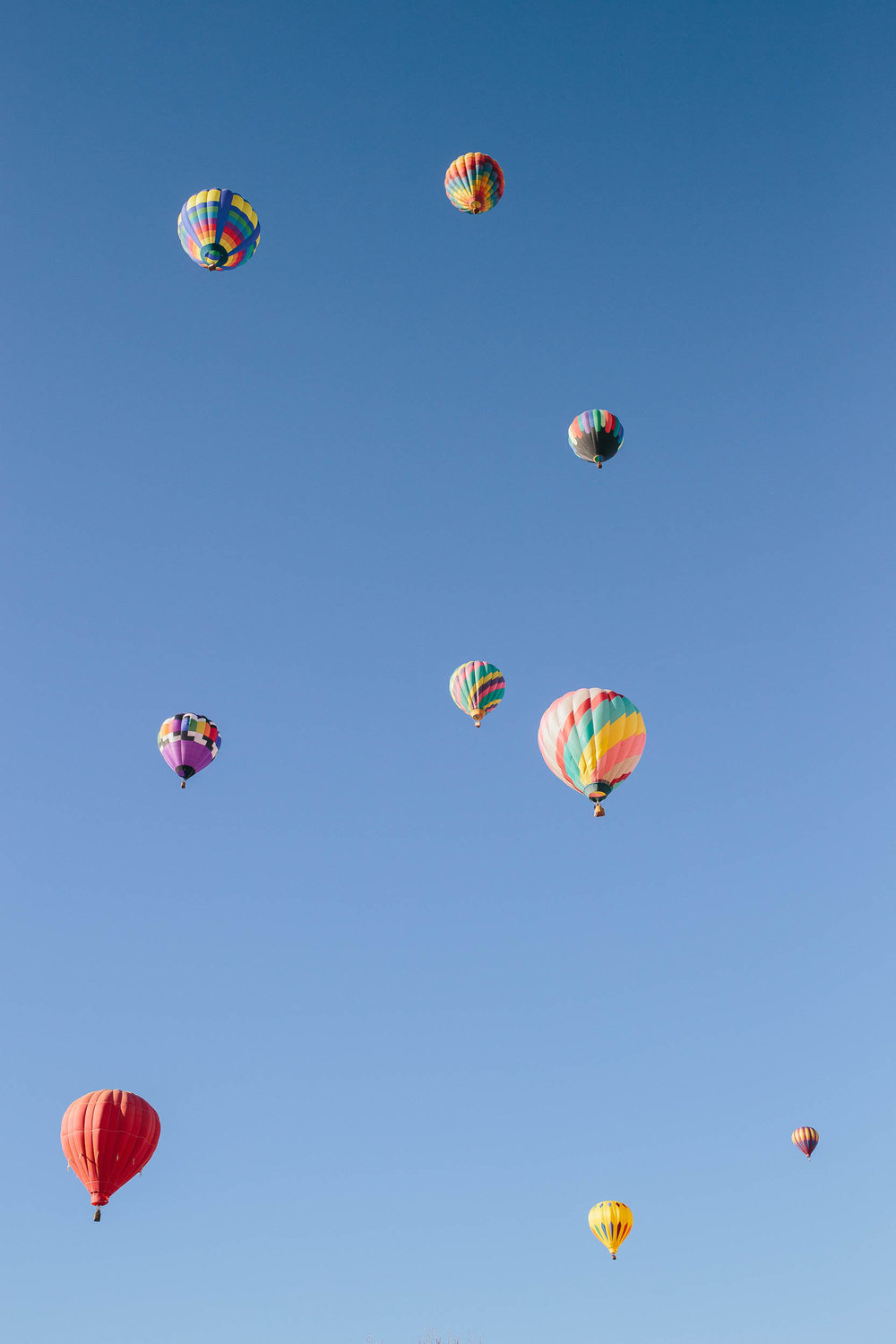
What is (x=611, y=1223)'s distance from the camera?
45188 millimetres

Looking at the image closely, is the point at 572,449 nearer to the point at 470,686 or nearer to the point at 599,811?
the point at 470,686

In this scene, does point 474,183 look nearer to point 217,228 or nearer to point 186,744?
point 217,228

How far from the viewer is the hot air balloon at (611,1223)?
1764 inches

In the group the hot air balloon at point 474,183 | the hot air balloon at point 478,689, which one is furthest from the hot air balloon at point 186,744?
the hot air balloon at point 474,183

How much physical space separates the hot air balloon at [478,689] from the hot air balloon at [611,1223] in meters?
21.7

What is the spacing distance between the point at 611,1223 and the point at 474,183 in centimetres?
4289

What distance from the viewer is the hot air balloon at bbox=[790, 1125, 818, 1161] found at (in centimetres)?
5638

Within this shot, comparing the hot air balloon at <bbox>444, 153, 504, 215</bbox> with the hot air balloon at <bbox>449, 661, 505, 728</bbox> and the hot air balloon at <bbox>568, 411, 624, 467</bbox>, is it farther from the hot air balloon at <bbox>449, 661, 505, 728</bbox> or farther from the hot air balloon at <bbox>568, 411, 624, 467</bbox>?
the hot air balloon at <bbox>449, 661, 505, 728</bbox>

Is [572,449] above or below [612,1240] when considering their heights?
above

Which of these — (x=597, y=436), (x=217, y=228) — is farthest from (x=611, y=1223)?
(x=217, y=228)

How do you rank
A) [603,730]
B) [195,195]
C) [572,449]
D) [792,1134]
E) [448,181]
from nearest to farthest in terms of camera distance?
[603,730], [195,195], [572,449], [448,181], [792,1134]

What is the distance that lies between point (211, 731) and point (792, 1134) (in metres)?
39.7

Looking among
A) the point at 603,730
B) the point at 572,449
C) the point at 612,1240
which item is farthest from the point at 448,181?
the point at 612,1240

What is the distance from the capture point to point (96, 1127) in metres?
29.1
